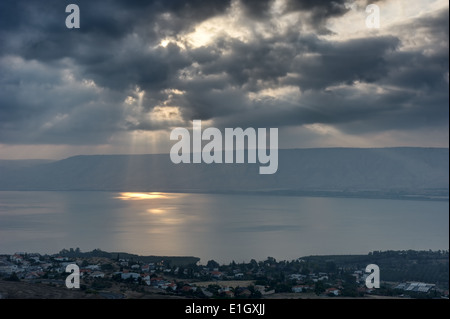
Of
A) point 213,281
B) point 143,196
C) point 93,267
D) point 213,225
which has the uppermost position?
point 143,196

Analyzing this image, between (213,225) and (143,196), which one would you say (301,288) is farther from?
(143,196)

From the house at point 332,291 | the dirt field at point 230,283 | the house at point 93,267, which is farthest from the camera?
the house at point 93,267

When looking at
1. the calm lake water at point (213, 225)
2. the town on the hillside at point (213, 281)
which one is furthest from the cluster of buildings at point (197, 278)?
the calm lake water at point (213, 225)

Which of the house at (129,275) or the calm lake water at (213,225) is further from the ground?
the calm lake water at (213,225)

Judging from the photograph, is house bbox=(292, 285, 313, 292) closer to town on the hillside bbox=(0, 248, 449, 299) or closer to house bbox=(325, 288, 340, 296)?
town on the hillside bbox=(0, 248, 449, 299)

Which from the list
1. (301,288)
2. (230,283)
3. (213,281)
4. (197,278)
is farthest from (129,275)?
(301,288)

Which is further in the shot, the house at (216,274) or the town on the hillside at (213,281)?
Result: the house at (216,274)

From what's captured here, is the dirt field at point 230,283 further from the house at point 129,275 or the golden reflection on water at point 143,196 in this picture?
the golden reflection on water at point 143,196
